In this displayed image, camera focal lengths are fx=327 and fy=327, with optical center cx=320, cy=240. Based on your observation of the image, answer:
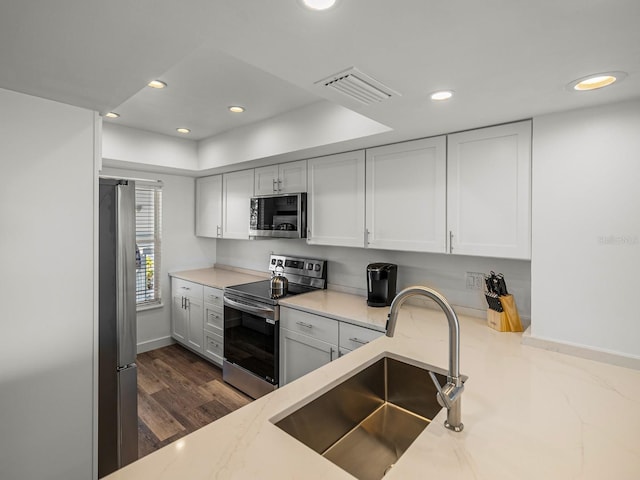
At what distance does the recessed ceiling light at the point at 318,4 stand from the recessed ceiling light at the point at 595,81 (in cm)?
111

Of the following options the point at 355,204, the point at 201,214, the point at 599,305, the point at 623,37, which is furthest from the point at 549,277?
the point at 201,214

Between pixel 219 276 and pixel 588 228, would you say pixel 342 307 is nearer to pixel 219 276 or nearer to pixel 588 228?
pixel 588 228

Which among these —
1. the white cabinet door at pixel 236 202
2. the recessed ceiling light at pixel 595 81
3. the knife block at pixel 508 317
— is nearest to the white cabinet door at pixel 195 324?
the white cabinet door at pixel 236 202

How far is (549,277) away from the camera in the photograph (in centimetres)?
173

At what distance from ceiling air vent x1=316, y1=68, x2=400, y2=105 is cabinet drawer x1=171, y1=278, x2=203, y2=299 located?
9.29 feet

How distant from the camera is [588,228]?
1.60 meters

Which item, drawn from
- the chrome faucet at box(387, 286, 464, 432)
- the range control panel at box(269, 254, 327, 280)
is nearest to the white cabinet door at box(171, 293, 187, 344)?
the range control panel at box(269, 254, 327, 280)

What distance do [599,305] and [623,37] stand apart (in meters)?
1.17

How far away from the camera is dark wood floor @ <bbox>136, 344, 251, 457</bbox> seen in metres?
2.47

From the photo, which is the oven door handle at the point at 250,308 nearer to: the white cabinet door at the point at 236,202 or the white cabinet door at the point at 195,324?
the white cabinet door at the point at 195,324

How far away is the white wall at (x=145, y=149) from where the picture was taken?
319 centimetres

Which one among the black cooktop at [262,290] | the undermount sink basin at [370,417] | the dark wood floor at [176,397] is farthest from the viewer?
the black cooktop at [262,290]

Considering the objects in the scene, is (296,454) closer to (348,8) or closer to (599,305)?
(348,8)

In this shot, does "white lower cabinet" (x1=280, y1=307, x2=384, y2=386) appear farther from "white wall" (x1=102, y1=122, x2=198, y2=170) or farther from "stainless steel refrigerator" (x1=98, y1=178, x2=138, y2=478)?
"white wall" (x1=102, y1=122, x2=198, y2=170)
